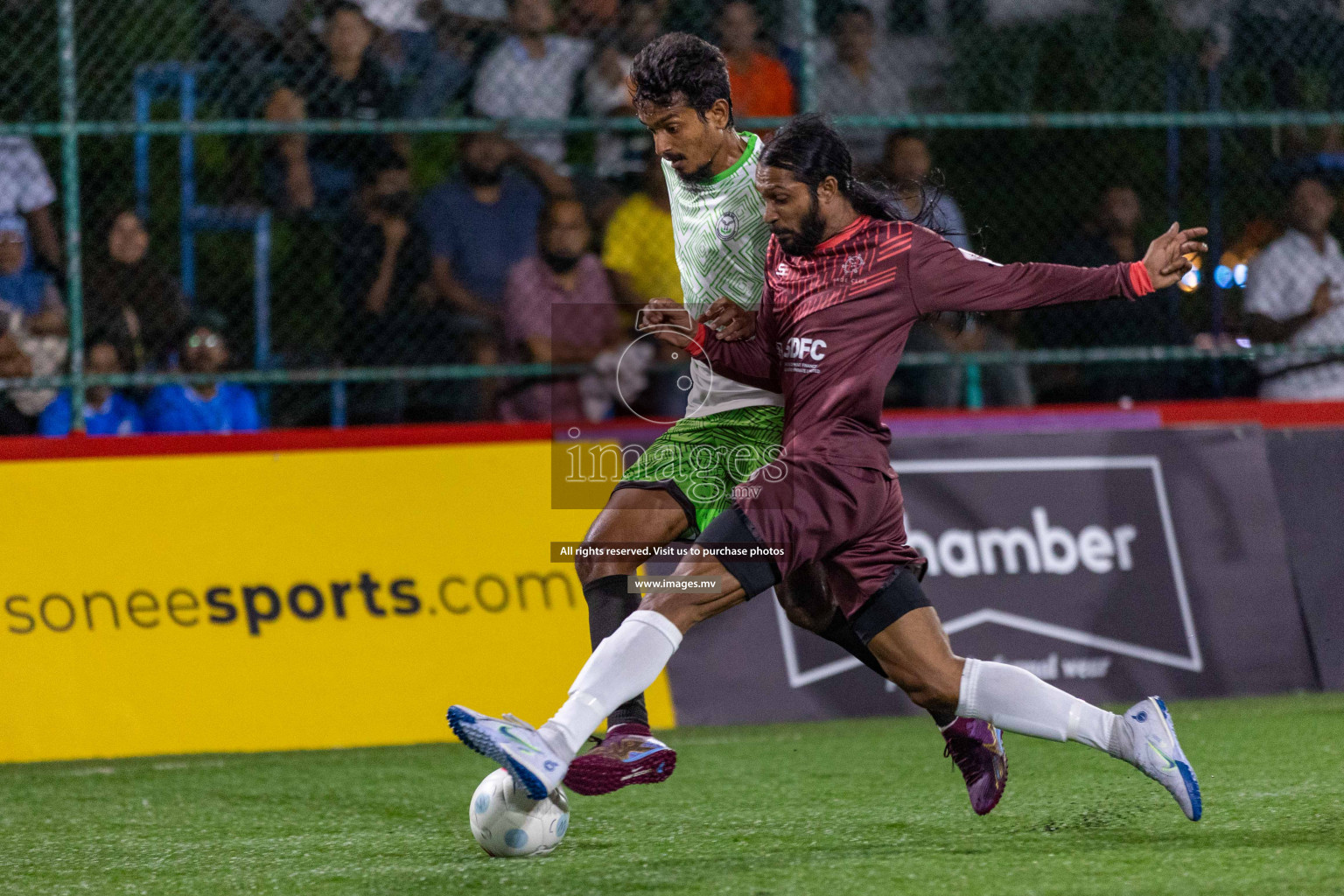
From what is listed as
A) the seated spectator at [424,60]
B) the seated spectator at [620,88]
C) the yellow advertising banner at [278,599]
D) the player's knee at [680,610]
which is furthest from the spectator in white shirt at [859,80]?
the player's knee at [680,610]

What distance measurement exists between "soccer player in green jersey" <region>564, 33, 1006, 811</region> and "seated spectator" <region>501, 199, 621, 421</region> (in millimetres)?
2527

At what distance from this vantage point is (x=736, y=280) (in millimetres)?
4430

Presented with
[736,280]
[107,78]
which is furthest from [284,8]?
[736,280]

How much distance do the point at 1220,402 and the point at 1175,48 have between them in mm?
1750

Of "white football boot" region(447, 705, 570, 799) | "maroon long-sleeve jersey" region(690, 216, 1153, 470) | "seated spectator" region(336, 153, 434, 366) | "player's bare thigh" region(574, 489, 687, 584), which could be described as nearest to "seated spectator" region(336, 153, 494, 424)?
"seated spectator" region(336, 153, 434, 366)

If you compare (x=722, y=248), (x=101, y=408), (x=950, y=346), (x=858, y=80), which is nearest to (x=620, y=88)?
(x=858, y=80)

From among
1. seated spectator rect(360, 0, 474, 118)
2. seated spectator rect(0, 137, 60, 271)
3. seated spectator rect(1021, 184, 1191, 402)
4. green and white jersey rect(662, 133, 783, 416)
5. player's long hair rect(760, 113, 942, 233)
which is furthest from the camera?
seated spectator rect(1021, 184, 1191, 402)

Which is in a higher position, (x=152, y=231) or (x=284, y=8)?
(x=284, y=8)

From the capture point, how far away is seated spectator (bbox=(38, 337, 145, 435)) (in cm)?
678

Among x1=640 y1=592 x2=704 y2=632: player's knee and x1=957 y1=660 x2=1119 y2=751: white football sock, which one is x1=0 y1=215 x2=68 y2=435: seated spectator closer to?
x1=640 y1=592 x2=704 y2=632: player's knee

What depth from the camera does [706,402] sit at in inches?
173

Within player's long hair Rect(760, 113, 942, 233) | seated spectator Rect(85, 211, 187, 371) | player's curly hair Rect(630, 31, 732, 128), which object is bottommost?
seated spectator Rect(85, 211, 187, 371)

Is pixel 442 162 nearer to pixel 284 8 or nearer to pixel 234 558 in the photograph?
pixel 284 8

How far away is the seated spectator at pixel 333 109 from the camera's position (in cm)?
725
